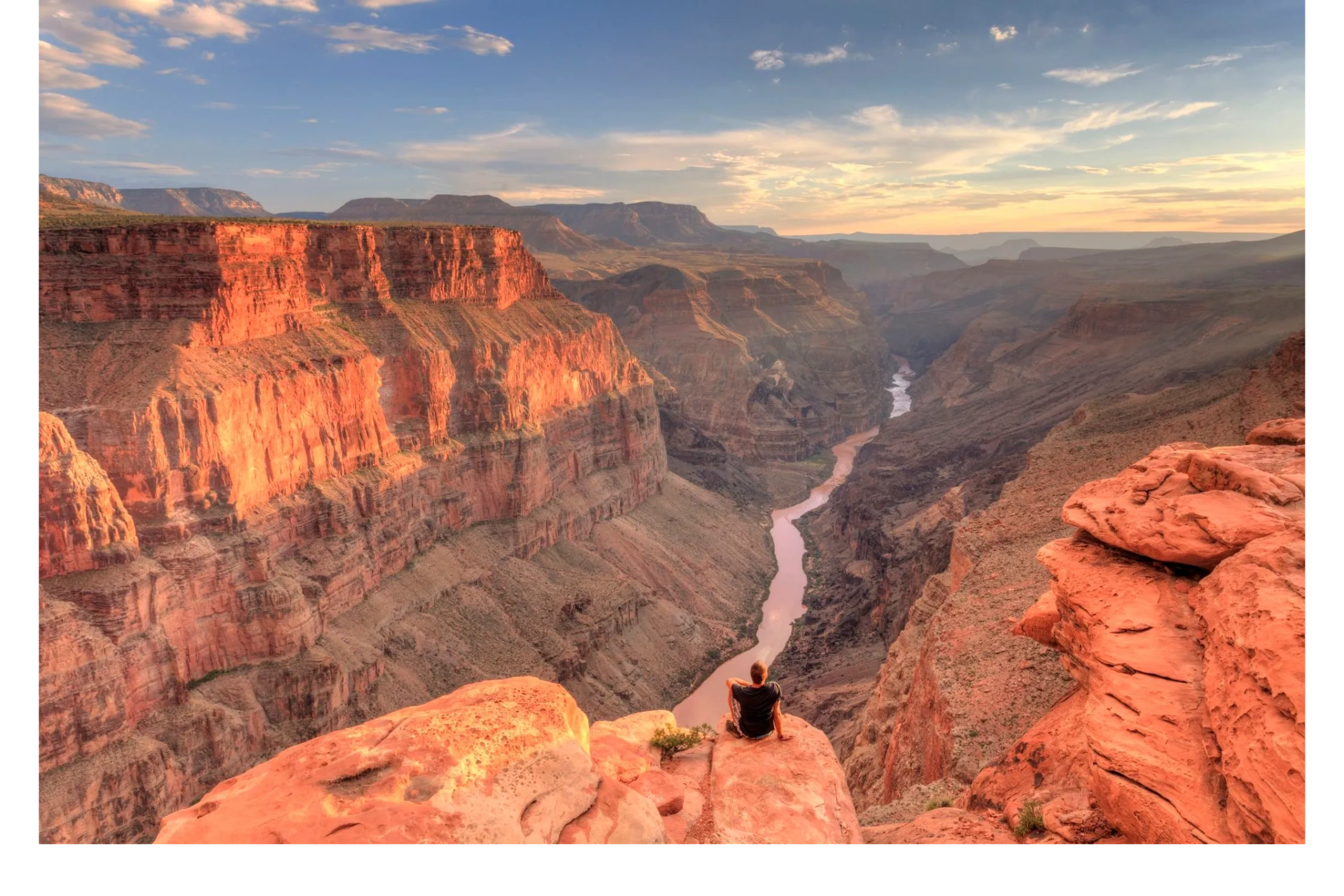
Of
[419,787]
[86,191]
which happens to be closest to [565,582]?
[419,787]

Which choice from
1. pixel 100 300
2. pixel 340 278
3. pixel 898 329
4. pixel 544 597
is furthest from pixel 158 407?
pixel 898 329

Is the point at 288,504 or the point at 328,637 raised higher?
the point at 288,504

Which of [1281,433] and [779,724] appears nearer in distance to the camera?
[779,724]

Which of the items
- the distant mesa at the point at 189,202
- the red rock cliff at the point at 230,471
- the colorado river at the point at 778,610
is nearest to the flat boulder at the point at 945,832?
the colorado river at the point at 778,610

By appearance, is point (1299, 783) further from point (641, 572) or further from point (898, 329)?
point (898, 329)

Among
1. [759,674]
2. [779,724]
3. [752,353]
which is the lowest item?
[752,353]

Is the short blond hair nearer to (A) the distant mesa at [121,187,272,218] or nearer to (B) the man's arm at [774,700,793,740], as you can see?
(B) the man's arm at [774,700,793,740]

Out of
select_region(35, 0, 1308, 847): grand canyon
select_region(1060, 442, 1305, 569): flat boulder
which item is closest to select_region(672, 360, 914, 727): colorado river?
select_region(35, 0, 1308, 847): grand canyon

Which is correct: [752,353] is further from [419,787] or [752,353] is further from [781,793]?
[419,787]
